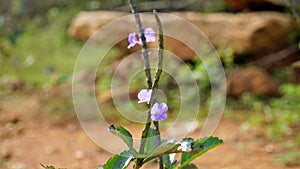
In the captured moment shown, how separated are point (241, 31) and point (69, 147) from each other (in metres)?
2.08

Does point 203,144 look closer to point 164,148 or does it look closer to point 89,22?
point 164,148

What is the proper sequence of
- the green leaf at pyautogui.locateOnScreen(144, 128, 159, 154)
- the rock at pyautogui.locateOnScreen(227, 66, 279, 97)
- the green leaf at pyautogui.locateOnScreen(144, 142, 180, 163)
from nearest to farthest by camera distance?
the green leaf at pyautogui.locateOnScreen(144, 142, 180, 163) < the green leaf at pyautogui.locateOnScreen(144, 128, 159, 154) < the rock at pyautogui.locateOnScreen(227, 66, 279, 97)

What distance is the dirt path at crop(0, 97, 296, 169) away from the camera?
3.56 metres

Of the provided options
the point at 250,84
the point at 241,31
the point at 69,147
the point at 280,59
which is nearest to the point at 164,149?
the point at 69,147

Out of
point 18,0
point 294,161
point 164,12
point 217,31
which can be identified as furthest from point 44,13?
point 294,161

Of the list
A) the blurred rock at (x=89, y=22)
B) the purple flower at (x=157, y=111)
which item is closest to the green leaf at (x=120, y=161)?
the purple flower at (x=157, y=111)

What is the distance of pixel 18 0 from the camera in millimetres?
6230

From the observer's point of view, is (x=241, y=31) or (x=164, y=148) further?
(x=241, y=31)

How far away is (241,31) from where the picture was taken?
211 inches

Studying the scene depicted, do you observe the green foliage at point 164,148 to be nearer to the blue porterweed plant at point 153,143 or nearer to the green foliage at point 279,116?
the blue porterweed plant at point 153,143

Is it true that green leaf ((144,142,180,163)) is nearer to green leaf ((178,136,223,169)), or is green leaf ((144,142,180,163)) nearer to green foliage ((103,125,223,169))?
green foliage ((103,125,223,169))

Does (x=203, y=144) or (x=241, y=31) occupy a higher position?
(x=241, y=31)

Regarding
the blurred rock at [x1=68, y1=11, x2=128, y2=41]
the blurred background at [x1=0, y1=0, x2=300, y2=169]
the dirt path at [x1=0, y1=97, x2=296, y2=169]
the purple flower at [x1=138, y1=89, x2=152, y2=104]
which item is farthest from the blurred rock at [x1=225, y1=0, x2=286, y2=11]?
the purple flower at [x1=138, y1=89, x2=152, y2=104]

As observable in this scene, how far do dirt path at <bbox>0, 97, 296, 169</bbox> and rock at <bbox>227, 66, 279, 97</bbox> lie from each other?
529 mm
